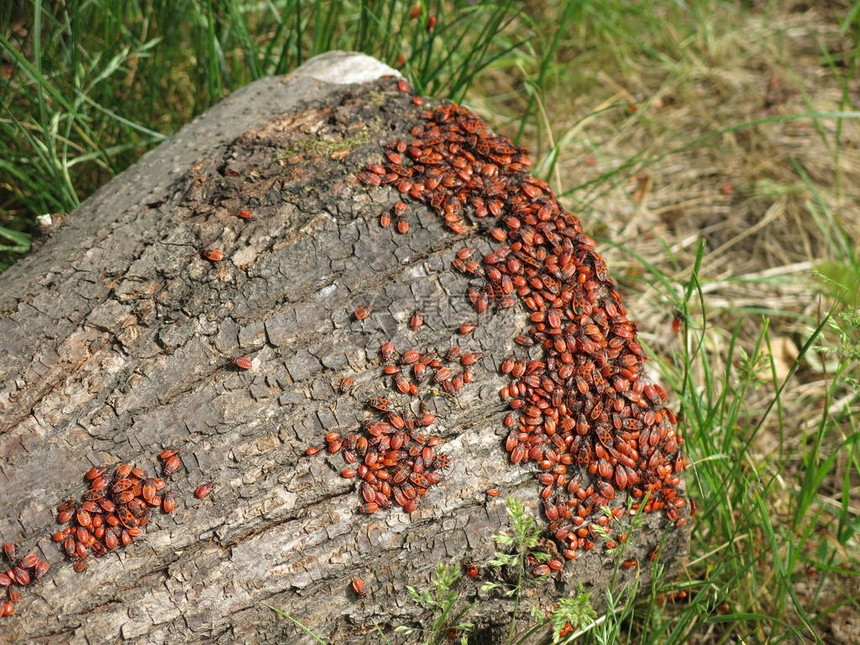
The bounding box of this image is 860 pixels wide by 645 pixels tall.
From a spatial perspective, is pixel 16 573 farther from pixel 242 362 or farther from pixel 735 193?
pixel 735 193

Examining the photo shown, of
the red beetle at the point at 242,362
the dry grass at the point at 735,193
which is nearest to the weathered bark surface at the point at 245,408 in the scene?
the red beetle at the point at 242,362

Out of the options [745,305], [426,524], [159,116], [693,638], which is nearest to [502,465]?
[426,524]

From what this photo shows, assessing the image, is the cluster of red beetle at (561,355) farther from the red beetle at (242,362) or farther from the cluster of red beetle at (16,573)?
the cluster of red beetle at (16,573)

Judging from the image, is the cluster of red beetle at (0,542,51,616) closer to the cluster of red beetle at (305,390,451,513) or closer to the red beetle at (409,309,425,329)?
the cluster of red beetle at (305,390,451,513)

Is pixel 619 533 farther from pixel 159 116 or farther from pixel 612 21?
pixel 612 21

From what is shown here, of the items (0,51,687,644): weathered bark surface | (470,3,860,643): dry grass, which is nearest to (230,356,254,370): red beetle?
(0,51,687,644): weathered bark surface

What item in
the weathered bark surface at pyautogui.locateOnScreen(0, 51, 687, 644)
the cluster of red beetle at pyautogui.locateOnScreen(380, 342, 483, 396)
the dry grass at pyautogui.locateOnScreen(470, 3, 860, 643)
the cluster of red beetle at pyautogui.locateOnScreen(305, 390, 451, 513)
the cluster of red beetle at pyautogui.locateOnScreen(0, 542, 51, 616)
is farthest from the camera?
the dry grass at pyautogui.locateOnScreen(470, 3, 860, 643)
